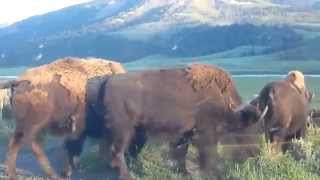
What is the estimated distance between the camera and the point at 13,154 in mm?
13695

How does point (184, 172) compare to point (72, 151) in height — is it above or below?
below

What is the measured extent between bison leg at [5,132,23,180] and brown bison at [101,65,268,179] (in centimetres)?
135

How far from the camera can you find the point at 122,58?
123m

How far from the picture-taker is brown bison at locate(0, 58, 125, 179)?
13.7 meters

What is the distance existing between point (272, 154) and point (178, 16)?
155m

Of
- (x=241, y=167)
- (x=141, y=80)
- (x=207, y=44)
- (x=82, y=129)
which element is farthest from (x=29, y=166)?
(x=207, y=44)

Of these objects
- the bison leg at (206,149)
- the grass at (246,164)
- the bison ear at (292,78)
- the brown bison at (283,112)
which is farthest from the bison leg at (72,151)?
the bison ear at (292,78)

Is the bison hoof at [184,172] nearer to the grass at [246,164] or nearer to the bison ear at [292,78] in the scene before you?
the grass at [246,164]

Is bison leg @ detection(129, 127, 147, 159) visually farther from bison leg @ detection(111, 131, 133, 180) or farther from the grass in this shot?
bison leg @ detection(111, 131, 133, 180)

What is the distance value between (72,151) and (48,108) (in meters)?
1.19

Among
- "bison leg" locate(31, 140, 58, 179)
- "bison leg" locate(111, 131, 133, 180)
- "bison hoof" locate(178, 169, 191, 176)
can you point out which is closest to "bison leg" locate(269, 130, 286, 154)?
"bison hoof" locate(178, 169, 191, 176)

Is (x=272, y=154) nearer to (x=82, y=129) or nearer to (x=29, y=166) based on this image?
(x=82, y=129)

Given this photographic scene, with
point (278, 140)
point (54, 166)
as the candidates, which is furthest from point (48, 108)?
point (278, 140)

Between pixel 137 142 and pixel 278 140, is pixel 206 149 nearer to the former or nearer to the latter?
pixel 137 142
